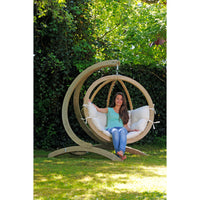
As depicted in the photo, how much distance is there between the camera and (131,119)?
4980 millimetres

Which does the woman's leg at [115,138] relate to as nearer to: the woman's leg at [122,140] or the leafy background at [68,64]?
the woman's leg at [122,140]

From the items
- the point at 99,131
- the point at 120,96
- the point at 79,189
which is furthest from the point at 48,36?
the point at 79,189

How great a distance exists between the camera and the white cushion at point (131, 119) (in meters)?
4.36

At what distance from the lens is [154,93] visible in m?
6.03

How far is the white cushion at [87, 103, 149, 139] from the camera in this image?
172 inches

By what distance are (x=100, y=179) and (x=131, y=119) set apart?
2180 millimetres

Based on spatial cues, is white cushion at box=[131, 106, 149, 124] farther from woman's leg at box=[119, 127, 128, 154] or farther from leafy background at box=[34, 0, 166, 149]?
leafy background at box=[34, 0, 166, 149]

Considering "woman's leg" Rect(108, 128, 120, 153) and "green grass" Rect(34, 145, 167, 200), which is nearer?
"green grass" Rect(34, 145, 167, 200)

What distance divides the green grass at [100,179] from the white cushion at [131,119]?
0.46m

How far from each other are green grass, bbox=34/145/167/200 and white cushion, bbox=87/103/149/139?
0.46 metres

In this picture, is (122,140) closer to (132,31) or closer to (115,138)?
(115,138)

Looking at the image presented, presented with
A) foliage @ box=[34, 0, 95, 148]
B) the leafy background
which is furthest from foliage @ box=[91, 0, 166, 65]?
foliage @ box=[34, 0, 95, 148]
